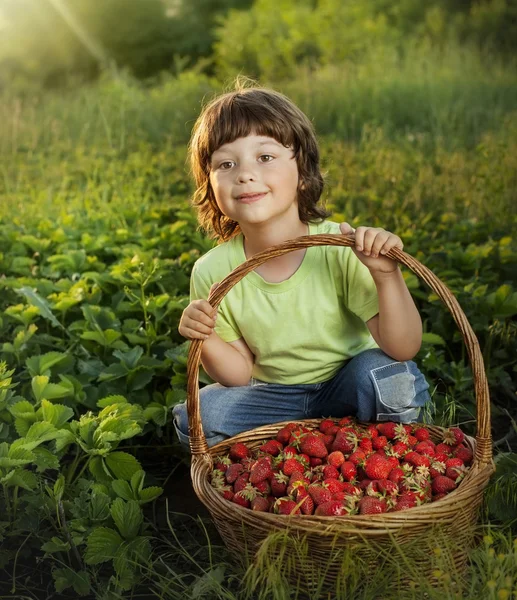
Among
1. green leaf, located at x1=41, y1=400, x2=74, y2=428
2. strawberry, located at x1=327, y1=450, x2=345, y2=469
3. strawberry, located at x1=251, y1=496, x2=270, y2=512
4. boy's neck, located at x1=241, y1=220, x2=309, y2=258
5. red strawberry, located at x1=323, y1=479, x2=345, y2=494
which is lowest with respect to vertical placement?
strawberry, located at x1=251, y1=496, x2=270, y2=512

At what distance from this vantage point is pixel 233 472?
210cm

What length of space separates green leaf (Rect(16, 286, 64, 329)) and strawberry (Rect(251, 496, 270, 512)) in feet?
4.36

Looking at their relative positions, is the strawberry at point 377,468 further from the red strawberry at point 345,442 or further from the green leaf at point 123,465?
the green leaf at point 123,465

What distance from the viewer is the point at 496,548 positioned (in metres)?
2.09

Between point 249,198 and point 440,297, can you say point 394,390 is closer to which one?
point 440,297

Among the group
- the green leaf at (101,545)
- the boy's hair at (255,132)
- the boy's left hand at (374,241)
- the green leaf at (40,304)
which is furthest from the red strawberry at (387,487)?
the green leaf at (40,304)

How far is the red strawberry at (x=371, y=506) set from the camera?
1.83 metres

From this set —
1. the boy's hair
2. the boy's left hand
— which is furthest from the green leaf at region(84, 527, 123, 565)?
the boy's hair

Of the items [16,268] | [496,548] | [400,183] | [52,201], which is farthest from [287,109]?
[52,201]

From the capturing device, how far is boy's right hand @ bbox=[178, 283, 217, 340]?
2.09 m

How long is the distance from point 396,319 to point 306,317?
0.30 m

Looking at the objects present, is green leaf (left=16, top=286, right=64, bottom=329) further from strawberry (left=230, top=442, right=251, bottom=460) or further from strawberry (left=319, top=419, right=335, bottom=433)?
strawberry (left=319, top=419, right=335, bottom=433)

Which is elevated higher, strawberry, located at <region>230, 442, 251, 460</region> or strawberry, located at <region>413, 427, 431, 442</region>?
strawberry, located at <region>413, 427, 431, 442</region>

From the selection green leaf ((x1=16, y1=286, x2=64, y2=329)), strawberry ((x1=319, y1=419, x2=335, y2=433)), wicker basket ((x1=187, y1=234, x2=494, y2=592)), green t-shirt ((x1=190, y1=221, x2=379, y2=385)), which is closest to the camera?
wicker basket ((x1=187, y1=234, x2=494, y2=592))
